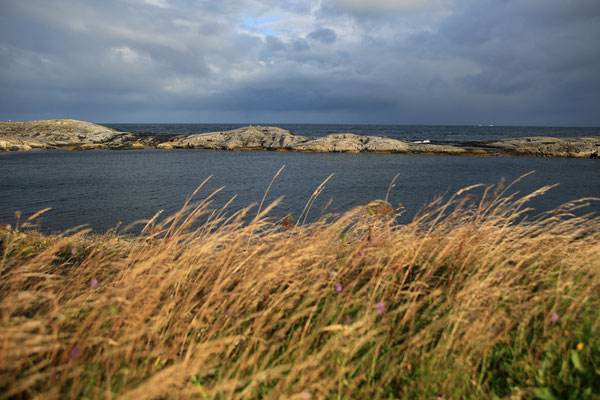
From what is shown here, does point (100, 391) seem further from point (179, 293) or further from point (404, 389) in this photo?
point (404, 389)

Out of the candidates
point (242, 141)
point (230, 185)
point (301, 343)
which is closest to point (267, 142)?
point (242, 141)

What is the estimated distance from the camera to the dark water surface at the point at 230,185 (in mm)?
14906

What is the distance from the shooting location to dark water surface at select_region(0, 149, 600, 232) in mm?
14906

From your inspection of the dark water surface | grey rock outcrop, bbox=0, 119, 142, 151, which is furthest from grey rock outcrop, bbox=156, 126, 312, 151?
the dark water surface

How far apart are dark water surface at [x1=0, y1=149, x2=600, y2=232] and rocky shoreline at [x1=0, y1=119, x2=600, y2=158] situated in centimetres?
1113

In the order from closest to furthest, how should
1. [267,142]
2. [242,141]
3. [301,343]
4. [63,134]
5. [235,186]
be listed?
1. [301,343]
2. [235,186]
3. [267,142]
4. [242,141]
5. [63,134]

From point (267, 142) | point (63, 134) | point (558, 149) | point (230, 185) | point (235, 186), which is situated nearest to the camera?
point (235, 186)

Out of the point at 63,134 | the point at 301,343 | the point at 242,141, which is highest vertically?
the point at 63,134

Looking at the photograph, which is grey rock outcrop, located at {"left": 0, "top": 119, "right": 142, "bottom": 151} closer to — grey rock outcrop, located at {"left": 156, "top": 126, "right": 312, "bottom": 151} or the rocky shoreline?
the rocky shoreline

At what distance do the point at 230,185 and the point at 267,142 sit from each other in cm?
3333

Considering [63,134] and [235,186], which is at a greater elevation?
[63,134]

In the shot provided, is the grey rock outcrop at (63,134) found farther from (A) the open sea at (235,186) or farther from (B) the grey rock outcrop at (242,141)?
(A) the open sea at (235,186)

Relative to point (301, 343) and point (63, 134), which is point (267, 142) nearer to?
point (63, 134)

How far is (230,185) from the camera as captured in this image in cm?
2173
